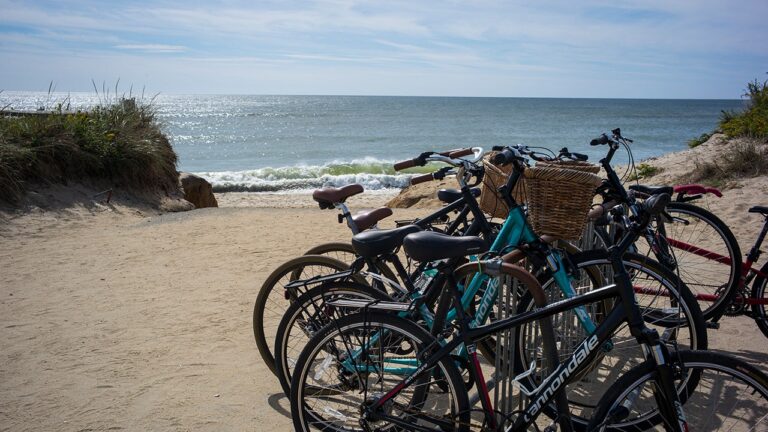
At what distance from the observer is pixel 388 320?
264 cm

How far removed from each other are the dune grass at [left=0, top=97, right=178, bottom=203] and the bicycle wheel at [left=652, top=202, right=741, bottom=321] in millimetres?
8470

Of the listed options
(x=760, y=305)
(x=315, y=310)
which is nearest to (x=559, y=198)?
(x=315, y=310)

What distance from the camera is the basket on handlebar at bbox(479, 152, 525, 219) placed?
3586 millimetres

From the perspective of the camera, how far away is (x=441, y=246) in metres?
2.59

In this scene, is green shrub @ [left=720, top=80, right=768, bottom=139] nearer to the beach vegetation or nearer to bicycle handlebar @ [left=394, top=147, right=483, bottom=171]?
the beach vegetation

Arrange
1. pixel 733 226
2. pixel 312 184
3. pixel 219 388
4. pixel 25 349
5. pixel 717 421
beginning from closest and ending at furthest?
pixel 717 421 → pixel 219 388 → pixel 25 349 → pixel 733 226 → pixel 312 184

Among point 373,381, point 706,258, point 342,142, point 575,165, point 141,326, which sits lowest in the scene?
point 141,326

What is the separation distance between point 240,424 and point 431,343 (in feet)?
4.76

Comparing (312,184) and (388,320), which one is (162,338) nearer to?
(388,320)

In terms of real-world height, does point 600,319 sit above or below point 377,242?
below

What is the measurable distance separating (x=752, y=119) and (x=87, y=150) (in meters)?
11.3

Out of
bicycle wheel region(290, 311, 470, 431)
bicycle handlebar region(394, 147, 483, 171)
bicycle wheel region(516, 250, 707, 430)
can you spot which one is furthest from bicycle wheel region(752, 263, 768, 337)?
bicycle wheel region(290, 311, 470, 431)

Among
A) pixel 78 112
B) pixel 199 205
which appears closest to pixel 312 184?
pixel 199 205

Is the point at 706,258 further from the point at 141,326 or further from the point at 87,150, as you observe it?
the point at 87,150
